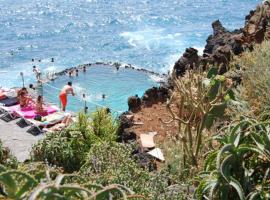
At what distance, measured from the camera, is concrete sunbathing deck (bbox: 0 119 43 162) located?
35.8ft

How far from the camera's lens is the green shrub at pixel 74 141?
9.11 meters

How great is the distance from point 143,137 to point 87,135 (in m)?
1.20

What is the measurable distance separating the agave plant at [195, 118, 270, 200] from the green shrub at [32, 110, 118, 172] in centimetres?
469

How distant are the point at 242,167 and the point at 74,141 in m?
5.40

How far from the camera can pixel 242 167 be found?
4539 millimetres

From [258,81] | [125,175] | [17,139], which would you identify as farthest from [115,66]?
[125,175]

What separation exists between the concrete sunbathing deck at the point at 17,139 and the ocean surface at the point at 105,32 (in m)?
8.57

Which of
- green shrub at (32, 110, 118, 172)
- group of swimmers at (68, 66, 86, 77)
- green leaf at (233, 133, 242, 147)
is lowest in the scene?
group of swimmers at (68, 66, 86, 77)

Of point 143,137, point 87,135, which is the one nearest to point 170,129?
point 143,137

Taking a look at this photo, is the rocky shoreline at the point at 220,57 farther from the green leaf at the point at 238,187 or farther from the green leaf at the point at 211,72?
the green leaf at the point at 238,187

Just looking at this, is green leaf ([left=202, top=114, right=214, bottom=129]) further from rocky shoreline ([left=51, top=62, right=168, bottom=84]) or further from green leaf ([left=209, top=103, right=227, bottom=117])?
rocky shoreline ([left=51, top=62, right=168, bottom=84])

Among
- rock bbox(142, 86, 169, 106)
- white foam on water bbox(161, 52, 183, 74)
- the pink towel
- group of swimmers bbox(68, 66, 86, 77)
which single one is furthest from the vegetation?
white foam on water bbox(161, 52, 183, 74)

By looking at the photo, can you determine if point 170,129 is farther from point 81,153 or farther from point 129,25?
point 129,25

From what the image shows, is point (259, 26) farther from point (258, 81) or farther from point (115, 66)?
point (115, 66)
